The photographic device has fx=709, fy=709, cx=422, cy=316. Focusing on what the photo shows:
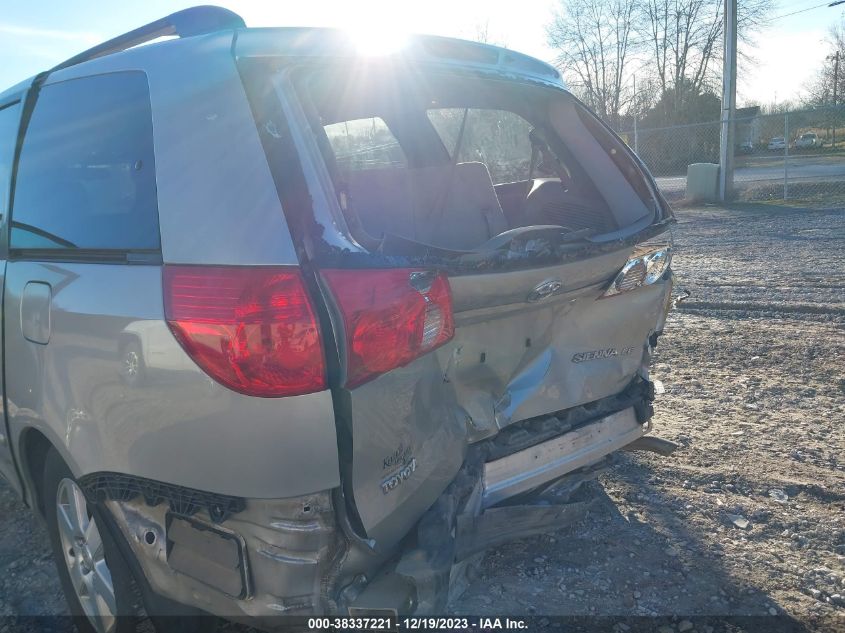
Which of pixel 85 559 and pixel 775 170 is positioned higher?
pixel 775 170

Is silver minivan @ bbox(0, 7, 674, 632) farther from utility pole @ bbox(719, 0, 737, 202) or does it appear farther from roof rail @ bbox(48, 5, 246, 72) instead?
utility pole @ bbox(719, 0, 737, 202)

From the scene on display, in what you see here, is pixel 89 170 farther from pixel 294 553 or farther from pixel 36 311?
pixel 294 553

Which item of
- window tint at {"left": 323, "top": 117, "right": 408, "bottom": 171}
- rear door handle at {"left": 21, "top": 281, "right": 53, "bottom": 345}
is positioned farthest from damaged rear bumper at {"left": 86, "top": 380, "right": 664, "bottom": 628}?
window tint at {"left": 323, "top": 117, "right": 408, "bottom": 171}

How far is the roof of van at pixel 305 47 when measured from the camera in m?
2.14

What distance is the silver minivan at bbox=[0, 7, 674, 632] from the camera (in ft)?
6.03

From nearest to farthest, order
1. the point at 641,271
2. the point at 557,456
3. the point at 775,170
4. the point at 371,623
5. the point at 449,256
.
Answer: the point at 371,623 → the point at 449,256 → the point at 557,456 → the point at 641,271 → the point at 775,170

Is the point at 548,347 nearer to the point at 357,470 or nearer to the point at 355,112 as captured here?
the point at 357,470

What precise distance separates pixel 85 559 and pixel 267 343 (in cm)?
135

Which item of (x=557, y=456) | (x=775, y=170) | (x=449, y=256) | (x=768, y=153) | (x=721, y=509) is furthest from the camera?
(x=768, y=153)

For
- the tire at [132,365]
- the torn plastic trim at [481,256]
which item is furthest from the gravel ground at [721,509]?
the tire at [132,365]

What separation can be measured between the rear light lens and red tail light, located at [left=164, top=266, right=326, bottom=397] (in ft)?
4.84

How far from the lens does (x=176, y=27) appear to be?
250 cm

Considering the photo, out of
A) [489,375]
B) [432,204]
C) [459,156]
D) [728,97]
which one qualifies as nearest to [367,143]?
[459,156]

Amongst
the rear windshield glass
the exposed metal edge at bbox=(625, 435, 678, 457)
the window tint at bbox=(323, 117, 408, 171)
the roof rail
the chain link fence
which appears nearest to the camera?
the roof rail
